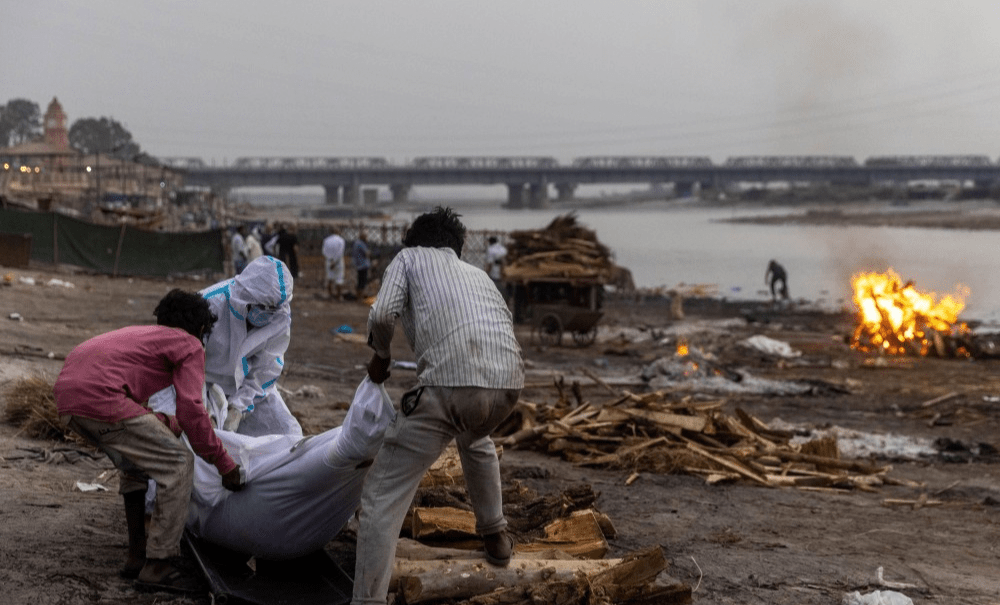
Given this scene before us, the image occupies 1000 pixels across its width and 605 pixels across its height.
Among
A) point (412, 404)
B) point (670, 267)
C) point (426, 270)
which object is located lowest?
point (670, 267)

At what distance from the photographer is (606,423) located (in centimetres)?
1128

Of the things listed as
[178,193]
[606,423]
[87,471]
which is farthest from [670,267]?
[87,471]

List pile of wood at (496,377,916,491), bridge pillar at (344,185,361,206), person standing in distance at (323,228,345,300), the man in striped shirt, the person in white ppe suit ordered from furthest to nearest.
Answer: bridge pillar at (344,185,361,206) → person standing in distance at (323,228,345,300) → pile of wood at (496,377,916,491) → the person in white ppe suit → the man in striped shirt

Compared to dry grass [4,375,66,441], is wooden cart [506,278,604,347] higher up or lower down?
lower down

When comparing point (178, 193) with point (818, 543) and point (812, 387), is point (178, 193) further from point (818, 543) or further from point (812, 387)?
point (818, 543)

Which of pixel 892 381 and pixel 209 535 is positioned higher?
pixel 209 535

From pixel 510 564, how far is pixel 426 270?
158 cm

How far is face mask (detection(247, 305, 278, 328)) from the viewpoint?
692 cm

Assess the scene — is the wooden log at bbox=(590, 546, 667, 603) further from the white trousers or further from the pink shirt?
the pink shirt

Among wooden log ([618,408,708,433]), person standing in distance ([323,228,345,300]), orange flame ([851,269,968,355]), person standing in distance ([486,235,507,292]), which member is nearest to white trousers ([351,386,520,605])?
wooden log ([618,408,708,433])

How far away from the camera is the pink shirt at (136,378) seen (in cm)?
554

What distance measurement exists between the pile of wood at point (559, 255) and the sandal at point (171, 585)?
17610 mm

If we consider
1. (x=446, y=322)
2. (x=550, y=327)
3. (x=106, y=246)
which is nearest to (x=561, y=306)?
(x=550, y=327)

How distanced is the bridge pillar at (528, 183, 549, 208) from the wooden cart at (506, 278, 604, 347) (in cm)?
9047
